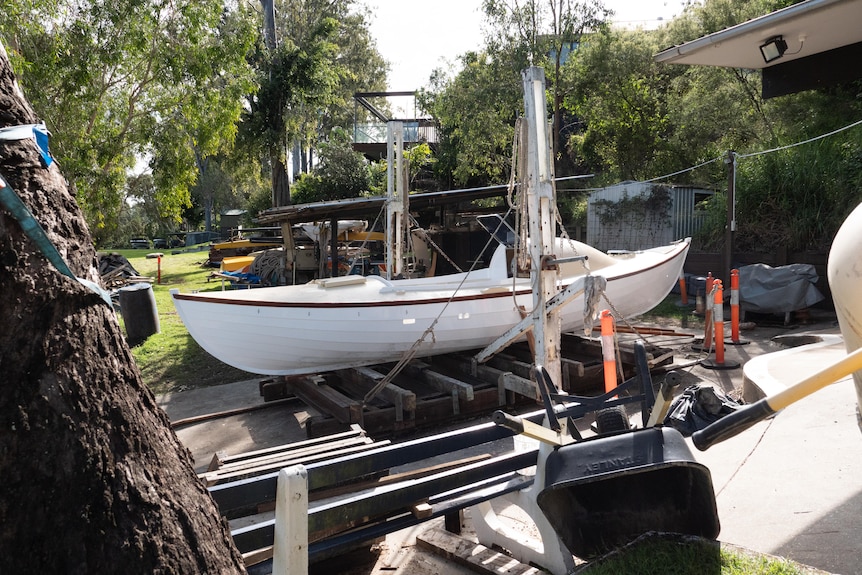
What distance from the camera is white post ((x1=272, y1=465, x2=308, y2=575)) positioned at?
8.29 feet

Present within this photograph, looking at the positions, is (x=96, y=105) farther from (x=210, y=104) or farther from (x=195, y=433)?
(x=195, y=433)

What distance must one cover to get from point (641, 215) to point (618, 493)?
15.3 m

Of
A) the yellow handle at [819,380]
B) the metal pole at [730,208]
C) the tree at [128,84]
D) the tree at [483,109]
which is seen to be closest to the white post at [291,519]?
the yellow handle at [819,380]

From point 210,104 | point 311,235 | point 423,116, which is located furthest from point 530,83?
point 423,116

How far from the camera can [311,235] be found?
1683 centimetres

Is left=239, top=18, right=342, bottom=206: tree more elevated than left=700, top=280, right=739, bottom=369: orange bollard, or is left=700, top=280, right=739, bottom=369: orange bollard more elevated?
left=239, top=18, right=342, bottom=206: tree

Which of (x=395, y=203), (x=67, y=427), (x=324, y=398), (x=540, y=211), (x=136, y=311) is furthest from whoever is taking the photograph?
(x=136, y=311)

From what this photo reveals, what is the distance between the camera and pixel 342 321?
7570 mm

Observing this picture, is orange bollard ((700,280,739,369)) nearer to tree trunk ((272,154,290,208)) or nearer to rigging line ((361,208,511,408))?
rigging line ((361,208,511,408))

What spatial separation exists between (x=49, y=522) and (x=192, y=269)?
89.3 feet

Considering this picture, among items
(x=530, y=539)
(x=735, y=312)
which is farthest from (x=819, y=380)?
(x=735, y=312)

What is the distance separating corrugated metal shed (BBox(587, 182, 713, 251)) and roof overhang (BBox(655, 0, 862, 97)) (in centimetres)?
515

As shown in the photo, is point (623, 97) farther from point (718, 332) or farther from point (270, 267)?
point (718, 332)

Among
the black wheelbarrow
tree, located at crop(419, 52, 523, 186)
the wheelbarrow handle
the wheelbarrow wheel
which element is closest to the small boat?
the wheelbarrow wheel
